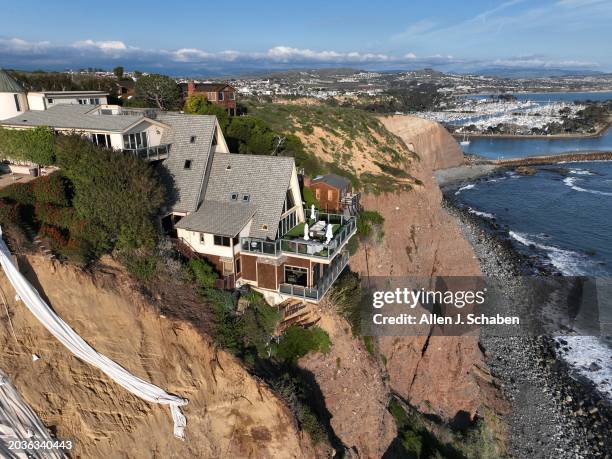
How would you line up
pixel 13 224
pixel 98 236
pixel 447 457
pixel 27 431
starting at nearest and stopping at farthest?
1. pixel 27 431
2. pixel 13 224
3. pixel 98 236
4. pixel 447 457

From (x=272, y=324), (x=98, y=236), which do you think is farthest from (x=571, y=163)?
(x=98, y=236)

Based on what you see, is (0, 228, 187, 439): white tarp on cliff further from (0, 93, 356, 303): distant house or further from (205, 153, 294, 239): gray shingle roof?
(205, 153, 294, 239): gray shingle roof

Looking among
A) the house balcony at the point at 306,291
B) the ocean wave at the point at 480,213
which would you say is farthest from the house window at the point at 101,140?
the ocean wave at the point at 480,213

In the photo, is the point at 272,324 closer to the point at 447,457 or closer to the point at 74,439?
the point at 74,439

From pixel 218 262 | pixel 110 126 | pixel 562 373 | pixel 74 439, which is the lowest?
pixel 562 373

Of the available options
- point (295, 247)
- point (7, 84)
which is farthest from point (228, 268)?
point (7, 84)

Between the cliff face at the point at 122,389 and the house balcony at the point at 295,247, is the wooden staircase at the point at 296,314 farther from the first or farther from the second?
the cliff face at the point at 122,389

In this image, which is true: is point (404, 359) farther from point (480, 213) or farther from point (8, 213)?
point (480, 213)
